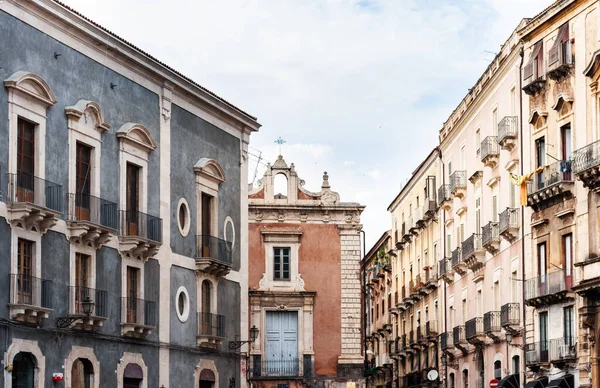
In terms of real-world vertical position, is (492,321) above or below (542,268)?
below

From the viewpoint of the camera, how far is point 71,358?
32438 millimetres

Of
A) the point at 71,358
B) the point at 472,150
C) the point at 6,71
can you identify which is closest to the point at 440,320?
the point at 472,150

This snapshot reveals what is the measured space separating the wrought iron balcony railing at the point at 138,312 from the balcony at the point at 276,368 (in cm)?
2430

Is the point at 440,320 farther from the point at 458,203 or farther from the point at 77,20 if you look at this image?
the point at 77,20

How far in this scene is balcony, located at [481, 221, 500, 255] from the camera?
4616 cm

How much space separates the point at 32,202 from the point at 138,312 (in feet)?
22.2

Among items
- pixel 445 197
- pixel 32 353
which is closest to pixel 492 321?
Result: pixel 445 197

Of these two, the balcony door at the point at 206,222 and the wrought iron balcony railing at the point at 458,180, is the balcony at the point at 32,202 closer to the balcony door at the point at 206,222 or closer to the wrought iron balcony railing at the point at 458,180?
the balcony door at the point at 206,222

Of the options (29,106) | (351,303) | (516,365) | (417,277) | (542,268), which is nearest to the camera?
(29,106)

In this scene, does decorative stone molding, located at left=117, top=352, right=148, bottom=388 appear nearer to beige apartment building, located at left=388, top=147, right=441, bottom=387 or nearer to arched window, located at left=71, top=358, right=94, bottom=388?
arched window, located at left=71, top=358, right=94, bottom=388

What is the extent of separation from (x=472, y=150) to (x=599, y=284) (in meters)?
17.2

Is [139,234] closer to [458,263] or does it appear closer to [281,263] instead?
[458,263]

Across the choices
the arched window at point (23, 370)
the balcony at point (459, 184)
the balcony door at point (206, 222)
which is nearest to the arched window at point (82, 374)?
the arched window at point (23, 370)

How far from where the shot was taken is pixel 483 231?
4791 cm
